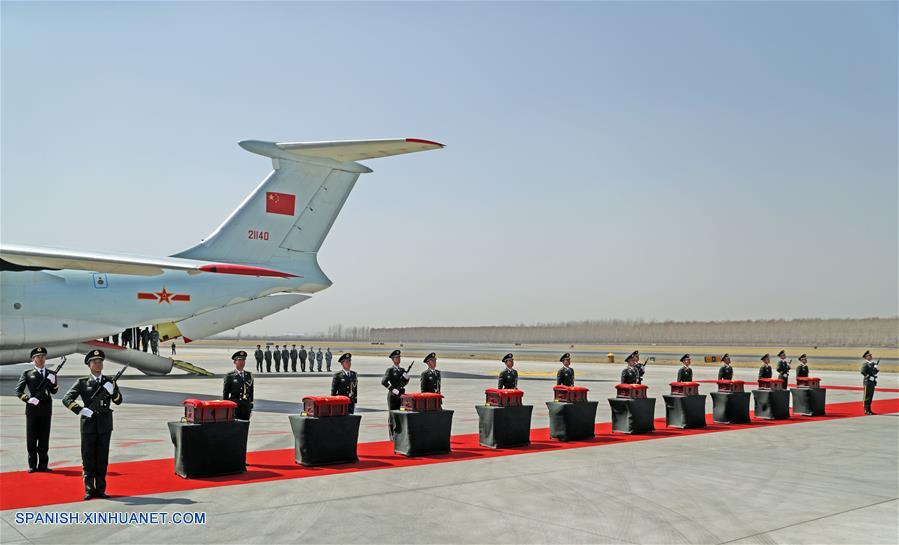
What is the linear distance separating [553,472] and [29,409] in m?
7.20

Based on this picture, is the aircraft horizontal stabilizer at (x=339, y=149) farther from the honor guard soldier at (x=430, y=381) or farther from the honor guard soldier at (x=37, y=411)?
the honor guard soldier at (x=37, y=411)

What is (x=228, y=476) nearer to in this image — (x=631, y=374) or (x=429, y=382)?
(x=429, y=382)

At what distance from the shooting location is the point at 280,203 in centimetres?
2412

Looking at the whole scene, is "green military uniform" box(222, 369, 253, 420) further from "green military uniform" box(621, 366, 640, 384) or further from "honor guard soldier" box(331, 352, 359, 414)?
"green military uniform" box(621, 366, 640, 384)

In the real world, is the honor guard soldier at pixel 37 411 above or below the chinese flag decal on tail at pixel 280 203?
below

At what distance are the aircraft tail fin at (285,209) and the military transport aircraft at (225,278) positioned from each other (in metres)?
0.03

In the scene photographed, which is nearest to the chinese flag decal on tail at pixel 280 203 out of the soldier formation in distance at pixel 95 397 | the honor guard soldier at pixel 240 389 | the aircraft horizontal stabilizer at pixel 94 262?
the aircraft horizontal stabilizer at pixel 94 262

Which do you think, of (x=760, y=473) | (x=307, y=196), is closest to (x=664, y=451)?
(x=760, y=473)

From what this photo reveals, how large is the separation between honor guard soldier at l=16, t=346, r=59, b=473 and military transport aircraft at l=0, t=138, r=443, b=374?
1211cm

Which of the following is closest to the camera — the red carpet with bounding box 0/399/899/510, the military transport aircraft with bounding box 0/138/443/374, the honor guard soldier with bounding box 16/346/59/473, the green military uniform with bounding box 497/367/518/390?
the red carpet with bounding box 0/399/899/510

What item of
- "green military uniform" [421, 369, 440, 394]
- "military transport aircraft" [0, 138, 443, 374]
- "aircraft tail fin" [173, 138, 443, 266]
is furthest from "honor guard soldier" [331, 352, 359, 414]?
"aircraft tail fin" [173, 138, 443, 266]

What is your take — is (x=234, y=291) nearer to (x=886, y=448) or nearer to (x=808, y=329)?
(x=886, y=448)

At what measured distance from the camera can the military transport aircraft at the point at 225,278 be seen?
22.5m

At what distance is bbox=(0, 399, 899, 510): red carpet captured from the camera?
851 centimetres
